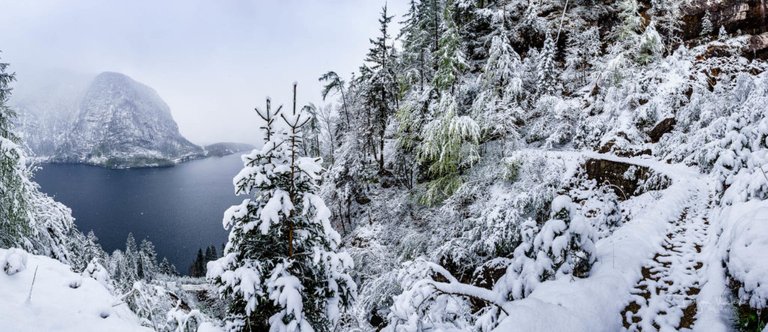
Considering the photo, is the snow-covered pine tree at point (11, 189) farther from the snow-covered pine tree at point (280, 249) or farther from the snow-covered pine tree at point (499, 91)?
the snow-covered pine tree at point (499, 91)

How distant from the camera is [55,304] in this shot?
4461 millimetres

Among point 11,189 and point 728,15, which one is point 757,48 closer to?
point 728,15

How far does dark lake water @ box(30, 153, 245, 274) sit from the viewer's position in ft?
330

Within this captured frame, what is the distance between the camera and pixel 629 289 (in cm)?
527

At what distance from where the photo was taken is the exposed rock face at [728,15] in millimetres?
19281

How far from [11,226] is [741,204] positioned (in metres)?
15.9

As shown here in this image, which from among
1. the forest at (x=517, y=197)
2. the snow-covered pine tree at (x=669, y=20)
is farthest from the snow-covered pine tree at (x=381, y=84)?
the snow-covered pine tree at (x=669, y=20)

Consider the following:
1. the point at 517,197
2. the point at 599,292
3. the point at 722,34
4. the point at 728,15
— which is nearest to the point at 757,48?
the point at 722,34

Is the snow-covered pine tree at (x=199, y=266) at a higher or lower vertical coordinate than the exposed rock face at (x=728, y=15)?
lower

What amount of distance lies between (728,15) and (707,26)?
1216 mm

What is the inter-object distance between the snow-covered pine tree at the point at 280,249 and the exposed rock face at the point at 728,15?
88.2ft

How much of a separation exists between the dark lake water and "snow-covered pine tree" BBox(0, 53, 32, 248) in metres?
90.0

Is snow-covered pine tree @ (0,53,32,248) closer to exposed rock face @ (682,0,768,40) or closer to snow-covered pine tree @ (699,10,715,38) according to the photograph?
snow-covered pine tree @ (699,10,715,38)

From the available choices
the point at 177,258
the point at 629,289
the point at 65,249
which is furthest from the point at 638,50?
the point at 177,258
